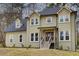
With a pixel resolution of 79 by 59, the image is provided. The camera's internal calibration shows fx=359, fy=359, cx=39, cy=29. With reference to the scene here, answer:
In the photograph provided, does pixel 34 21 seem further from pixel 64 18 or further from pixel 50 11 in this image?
pixel 64 18

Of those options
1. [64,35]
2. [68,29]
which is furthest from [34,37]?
[68,29]

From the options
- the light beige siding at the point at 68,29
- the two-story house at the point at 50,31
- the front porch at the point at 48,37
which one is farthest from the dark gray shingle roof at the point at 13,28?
the light beige siding at the point at 68,29

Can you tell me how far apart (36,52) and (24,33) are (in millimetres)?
484

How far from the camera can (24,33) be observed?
7.37 metres

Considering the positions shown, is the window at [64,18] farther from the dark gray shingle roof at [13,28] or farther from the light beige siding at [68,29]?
the dark gray shingle roof at [13,28]

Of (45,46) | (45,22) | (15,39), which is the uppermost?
(45,22)

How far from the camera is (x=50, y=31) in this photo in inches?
286

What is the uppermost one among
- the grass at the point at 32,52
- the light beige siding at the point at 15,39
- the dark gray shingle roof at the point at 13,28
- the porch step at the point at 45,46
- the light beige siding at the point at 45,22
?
the light beige siding at the point at 45,22

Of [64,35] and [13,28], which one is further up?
[13,28]

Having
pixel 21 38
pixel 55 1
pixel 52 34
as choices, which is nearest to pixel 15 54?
pixel 21 38

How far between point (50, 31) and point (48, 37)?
14cm

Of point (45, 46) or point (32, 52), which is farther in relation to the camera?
point (45, 46)

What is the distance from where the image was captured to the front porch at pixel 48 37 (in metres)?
7.25

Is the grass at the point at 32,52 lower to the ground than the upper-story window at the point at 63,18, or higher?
lower
